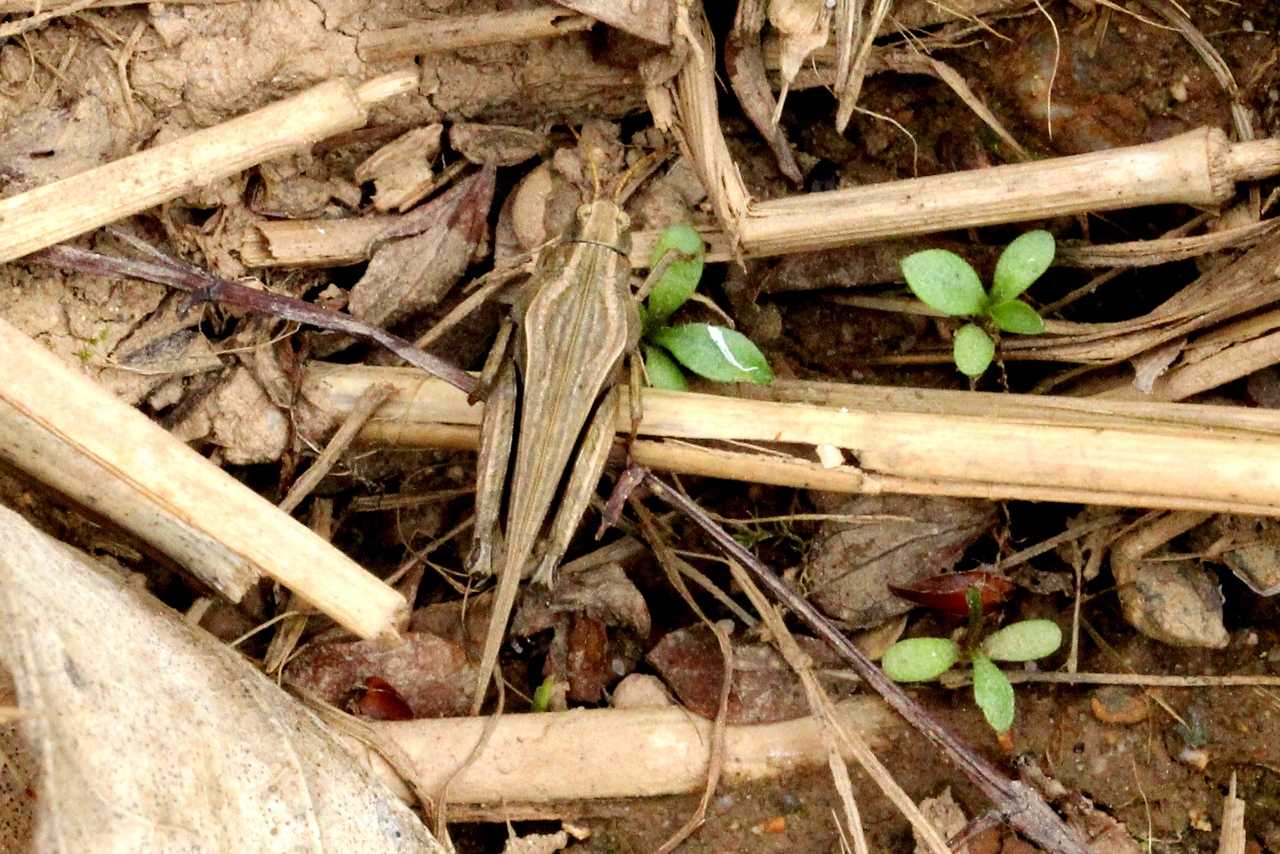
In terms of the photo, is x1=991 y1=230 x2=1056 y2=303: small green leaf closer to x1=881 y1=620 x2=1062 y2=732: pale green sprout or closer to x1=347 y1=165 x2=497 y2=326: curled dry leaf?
x1=881 y1=620 x2=1062 y2=732: pale green sprout

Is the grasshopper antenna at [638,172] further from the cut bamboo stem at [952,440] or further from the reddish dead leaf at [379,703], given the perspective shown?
the reddish dead leaf at [379,703]

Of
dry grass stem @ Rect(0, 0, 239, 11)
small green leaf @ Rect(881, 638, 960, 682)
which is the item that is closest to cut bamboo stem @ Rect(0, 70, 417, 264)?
dry grass stem @ Rect(0, 0, 239, 11)

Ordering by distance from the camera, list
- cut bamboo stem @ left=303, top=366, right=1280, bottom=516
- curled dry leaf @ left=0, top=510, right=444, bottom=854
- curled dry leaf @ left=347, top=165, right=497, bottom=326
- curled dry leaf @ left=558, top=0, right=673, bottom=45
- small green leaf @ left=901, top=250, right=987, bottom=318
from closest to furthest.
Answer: curled dry leaf @ left=0, top=510, right=444, bottom=854
cut bamboo stem @ left=303, top=366, right=1280, bottom=516
curled dry leaf @ left=558, top=0, right=673, bottom=45
small green leaf @ left=901, top=250, right=987, bottom=318
curled dry leaf @ left=347, top=165, right=497, bottom=326

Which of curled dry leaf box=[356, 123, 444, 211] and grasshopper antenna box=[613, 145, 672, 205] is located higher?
curled dry leaf box=[356, 123, 444, 211]

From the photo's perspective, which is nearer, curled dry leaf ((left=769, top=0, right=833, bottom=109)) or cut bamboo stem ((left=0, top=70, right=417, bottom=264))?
cut bamboo stem ((left=0, top=70, right=417, bottom=264))

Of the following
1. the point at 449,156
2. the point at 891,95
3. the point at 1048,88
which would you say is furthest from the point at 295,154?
the point at 1048,88

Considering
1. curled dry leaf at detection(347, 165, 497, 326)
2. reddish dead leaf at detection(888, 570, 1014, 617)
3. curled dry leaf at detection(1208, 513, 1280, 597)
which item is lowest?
reddish dead leaf at detection(888, 570, 1014, 617)

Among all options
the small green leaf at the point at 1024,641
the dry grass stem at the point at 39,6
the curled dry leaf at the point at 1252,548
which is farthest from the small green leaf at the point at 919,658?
the dry grass stem at the point at 39,6
